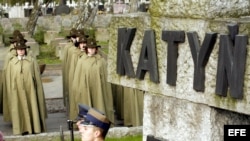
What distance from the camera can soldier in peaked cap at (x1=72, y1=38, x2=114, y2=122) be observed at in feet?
37.7

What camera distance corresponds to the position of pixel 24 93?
11406 mm

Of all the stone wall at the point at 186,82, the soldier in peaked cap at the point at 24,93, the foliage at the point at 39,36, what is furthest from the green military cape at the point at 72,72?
the foliage at the point at 39,36

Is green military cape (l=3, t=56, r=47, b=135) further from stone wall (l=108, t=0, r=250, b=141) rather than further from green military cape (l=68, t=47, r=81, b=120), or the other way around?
stone wall (l=108, t=0, r=250, b=141)

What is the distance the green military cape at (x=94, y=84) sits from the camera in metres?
11.5

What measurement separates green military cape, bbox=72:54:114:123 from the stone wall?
5515mm

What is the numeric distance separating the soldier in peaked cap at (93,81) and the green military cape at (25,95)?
0.65 m

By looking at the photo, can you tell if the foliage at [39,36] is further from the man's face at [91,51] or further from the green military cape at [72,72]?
the man's face at [91,51]

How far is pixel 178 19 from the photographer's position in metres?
5.48

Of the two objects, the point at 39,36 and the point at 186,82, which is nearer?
the point at 186,82

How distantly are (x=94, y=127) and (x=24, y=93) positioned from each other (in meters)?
6.40

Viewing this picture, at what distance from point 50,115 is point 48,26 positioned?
1817 centimetres

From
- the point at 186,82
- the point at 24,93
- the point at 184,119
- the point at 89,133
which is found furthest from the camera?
the point at 24,93

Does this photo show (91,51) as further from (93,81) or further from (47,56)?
(47,56)

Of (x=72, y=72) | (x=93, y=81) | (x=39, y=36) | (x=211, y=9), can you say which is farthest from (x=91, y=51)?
(x=39, y=36)
